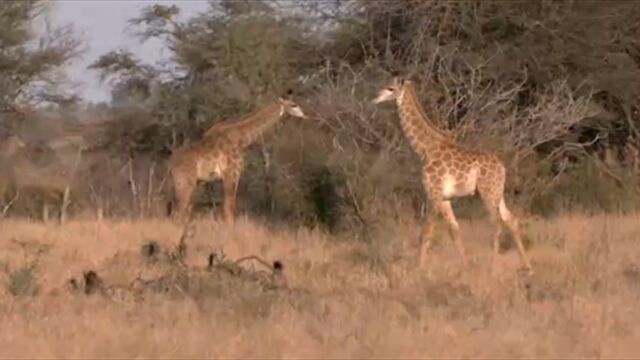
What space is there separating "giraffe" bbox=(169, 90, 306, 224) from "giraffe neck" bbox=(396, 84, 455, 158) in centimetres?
323

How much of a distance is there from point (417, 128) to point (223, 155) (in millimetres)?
3692

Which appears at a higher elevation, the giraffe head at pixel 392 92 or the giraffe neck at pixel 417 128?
the giraffe head at pixel 392 92

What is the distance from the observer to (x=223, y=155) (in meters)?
16.8

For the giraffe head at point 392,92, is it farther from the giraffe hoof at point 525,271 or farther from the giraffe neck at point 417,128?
the giraffe hoof at point 525,271

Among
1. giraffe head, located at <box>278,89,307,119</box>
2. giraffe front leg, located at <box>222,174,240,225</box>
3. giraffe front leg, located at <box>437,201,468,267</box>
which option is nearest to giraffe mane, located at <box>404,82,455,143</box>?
giraffe front leg, located at <box>437,201,468,267</box>

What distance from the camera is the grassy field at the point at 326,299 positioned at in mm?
7504

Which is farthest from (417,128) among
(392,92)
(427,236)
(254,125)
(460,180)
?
(254,125)

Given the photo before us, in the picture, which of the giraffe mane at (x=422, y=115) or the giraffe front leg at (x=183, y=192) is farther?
the giraffe front leg at (x=183, y=192)

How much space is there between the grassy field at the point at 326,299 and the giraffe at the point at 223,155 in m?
2.13

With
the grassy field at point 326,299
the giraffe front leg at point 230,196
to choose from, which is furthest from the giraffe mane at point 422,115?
the giraffe front leg at point 230,196

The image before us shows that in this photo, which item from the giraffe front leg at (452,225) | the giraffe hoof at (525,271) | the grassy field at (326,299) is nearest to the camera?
the grassy field at (326,299)

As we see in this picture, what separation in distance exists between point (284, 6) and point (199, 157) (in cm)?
589

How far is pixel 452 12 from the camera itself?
19734mm

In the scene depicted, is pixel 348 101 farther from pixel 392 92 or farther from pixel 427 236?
pixel 427 236
